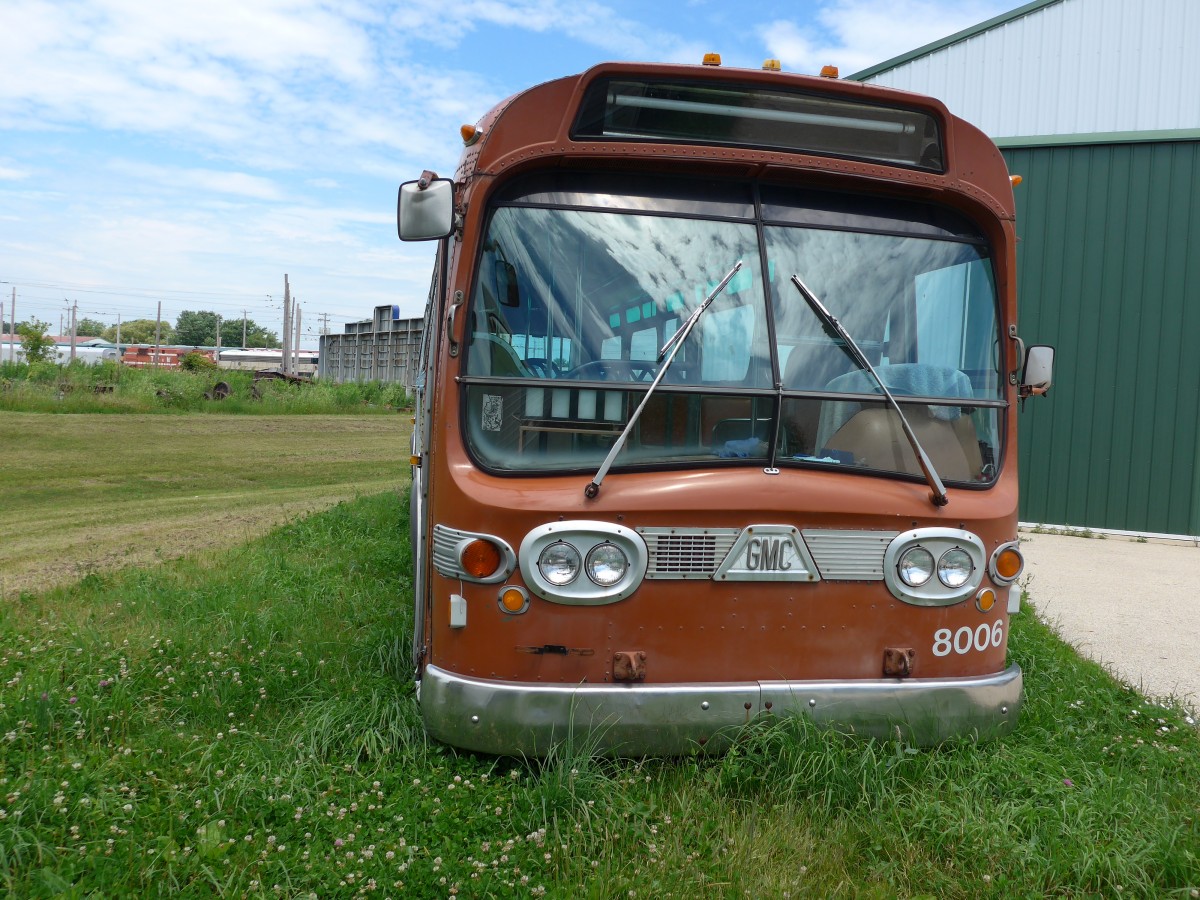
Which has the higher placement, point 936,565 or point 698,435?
point 698,435

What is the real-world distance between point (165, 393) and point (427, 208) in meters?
22.4

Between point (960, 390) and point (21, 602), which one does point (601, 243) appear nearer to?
point (960, 390)

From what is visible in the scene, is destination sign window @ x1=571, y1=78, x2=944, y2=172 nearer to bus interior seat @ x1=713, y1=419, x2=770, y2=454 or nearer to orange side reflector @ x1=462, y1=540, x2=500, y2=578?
bus interior seat @ x1=713, y1=419, x2=770, y2=454

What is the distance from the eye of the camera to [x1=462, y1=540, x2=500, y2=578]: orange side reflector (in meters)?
3.46

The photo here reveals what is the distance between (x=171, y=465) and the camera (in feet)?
52.8

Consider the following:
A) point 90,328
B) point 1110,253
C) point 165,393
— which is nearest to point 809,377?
point 1110,253

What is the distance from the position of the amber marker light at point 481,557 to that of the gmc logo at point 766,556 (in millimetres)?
870

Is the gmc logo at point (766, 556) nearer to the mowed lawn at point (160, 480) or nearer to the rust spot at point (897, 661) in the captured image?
the rust spot at point (897, 661)

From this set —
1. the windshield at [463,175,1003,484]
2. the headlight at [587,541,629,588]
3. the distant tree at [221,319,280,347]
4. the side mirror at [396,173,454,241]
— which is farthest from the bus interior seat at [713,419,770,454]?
the distant tree at [221,319,280,347]

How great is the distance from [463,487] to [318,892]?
133 centimetres

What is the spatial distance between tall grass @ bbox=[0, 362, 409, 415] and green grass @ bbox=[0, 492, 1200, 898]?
61.3 feet

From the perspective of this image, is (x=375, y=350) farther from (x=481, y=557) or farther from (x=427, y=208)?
(x=481, y=557)

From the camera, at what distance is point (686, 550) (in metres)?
3.52

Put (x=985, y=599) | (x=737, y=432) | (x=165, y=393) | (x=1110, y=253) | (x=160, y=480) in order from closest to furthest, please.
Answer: (x=737, y=432), (x=985, y=599), (x=1110, y=253), (x=160, y=480), (x=165, y=393)
